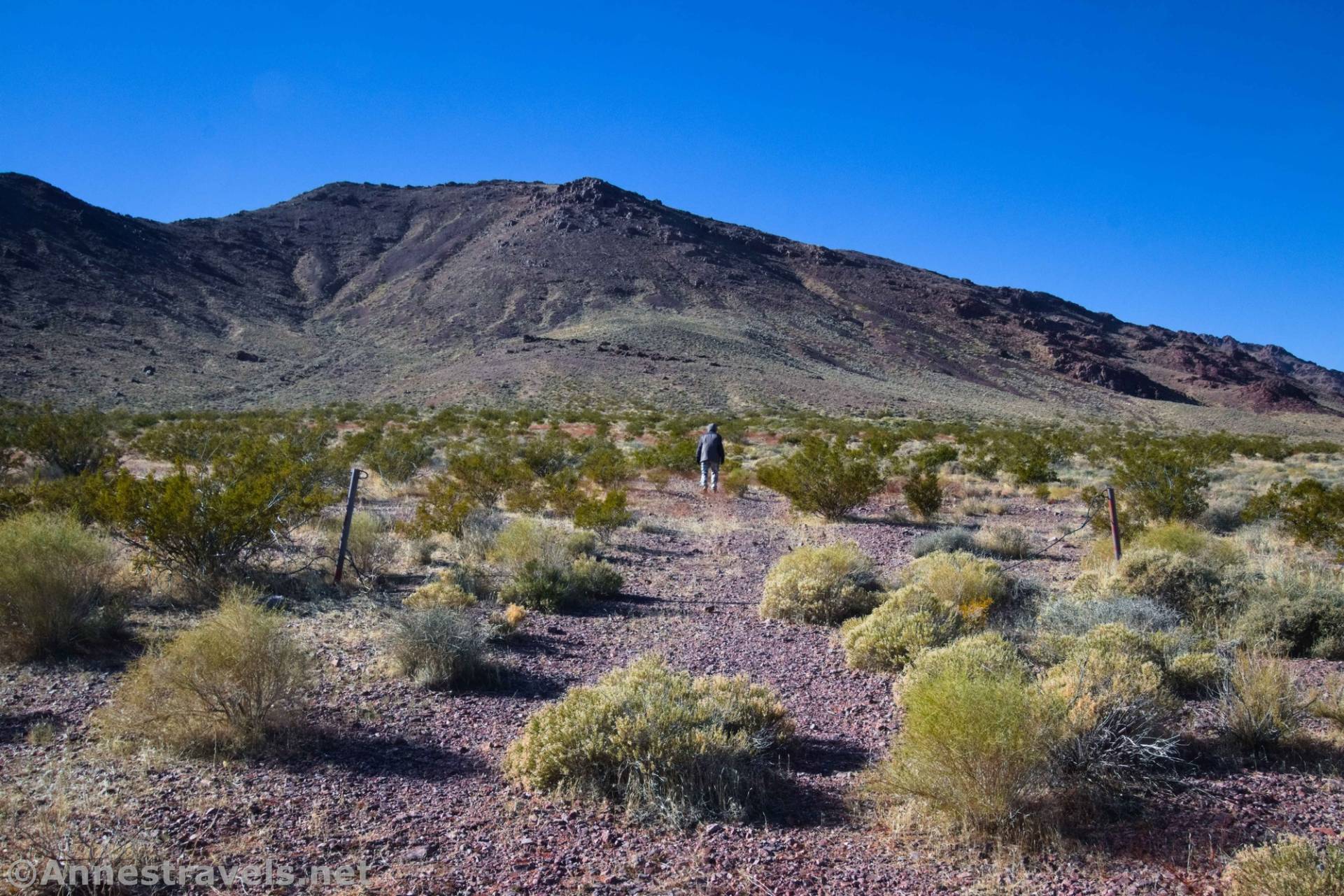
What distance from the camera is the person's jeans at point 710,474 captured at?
17484mm

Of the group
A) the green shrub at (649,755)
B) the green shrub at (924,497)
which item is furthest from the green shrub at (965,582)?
the green shrub at (924,497)

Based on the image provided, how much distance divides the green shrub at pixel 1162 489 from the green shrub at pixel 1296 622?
6.53 m

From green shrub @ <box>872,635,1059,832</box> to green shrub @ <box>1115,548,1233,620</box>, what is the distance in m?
4.26

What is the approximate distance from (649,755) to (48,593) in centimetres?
516

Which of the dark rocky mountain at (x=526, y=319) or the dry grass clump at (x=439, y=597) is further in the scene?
the dark rocky mountain at (x=526, y=319)

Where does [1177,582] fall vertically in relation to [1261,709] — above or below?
above

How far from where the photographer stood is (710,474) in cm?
1786

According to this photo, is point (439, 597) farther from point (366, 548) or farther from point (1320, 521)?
point (1320, 521)

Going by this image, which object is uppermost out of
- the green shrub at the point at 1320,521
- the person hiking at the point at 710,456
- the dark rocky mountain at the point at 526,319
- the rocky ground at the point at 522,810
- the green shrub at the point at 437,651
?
the dark rocky mountain at the point at 526,319

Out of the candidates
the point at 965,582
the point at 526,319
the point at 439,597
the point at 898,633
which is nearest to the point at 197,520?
the point at 439,597

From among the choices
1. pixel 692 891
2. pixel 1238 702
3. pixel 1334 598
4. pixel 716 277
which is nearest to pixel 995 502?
pixel 1334 598

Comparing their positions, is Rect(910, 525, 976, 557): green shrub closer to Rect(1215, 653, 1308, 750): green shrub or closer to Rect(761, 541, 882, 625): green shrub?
Rect(761, 541, 882, 625): green shrub

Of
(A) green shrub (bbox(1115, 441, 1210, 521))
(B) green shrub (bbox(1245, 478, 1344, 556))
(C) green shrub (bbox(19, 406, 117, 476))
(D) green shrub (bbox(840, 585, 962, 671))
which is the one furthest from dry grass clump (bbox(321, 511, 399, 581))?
(B) green shrub (bbox(1245, 478, 1344, 556))

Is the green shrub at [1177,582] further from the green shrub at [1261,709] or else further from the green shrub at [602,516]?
the green shrub at [602,516]
